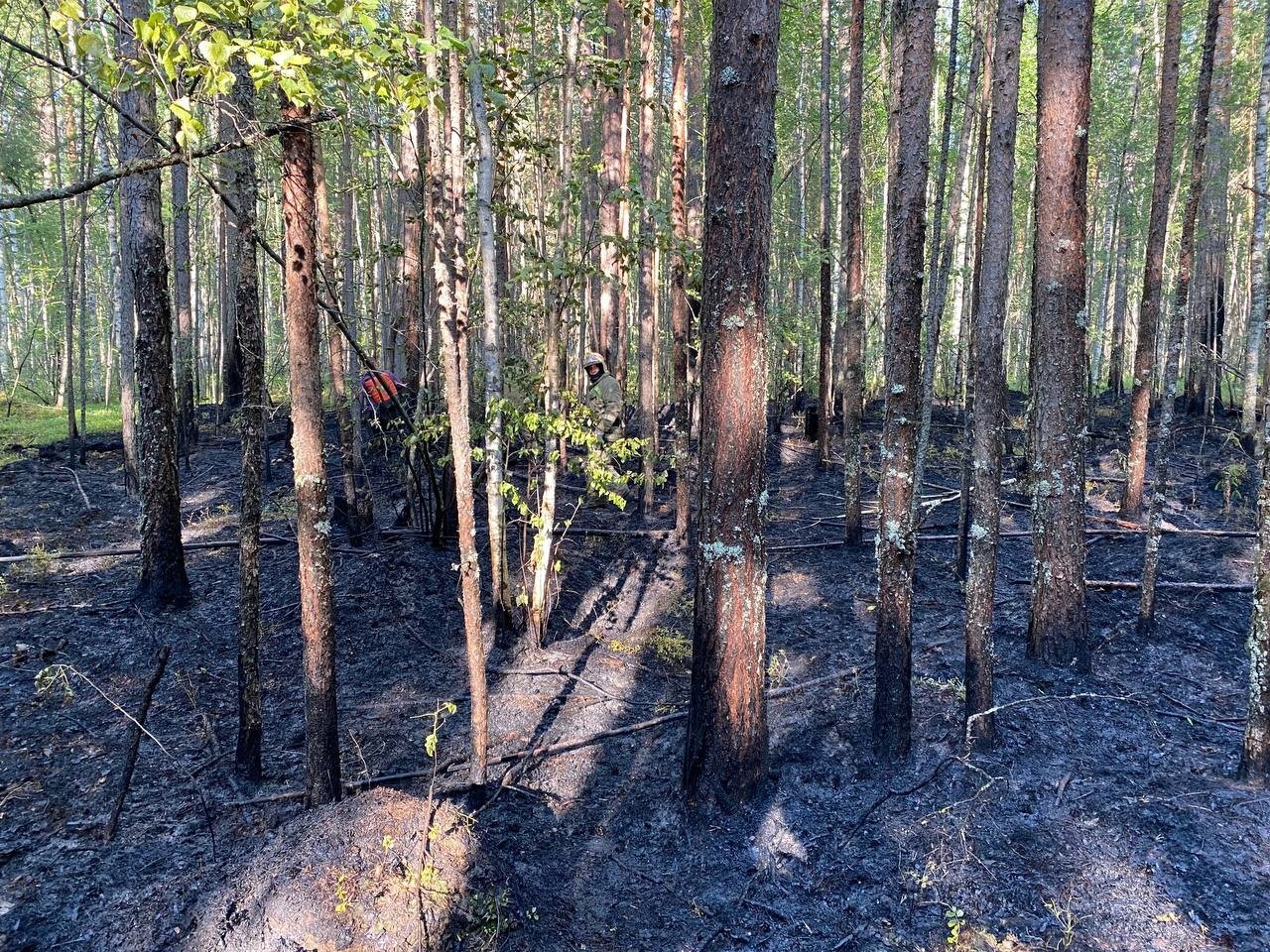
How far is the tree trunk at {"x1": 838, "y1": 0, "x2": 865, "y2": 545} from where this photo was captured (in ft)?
30.3

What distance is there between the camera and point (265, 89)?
4637 millimetres

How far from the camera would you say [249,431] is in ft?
14.9

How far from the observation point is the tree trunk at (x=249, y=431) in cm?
416

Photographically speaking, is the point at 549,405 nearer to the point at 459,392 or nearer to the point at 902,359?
the point at 459,392

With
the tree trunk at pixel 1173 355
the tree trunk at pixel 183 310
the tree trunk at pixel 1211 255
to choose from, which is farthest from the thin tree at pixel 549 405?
the tree trunk at pixel 1211 255

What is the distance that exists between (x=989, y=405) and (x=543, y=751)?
13.8 feet

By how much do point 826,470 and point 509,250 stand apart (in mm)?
7048

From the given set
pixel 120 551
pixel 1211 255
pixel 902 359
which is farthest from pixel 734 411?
pixel 1211 255

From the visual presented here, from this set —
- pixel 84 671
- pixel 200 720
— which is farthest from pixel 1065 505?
pixel 84 671

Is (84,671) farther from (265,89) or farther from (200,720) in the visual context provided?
(265,89)

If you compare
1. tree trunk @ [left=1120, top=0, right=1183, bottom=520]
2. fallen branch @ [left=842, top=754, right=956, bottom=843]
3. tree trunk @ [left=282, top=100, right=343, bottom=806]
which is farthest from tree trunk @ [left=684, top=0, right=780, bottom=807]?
tree trunk @ [left=1120, top=0, right=1183, bottom=520]

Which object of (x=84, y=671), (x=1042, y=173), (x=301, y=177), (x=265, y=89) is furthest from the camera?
(x=84, y=671)

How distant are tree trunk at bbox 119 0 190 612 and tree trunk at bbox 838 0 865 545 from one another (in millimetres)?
7725

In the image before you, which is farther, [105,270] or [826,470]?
[105,270]
